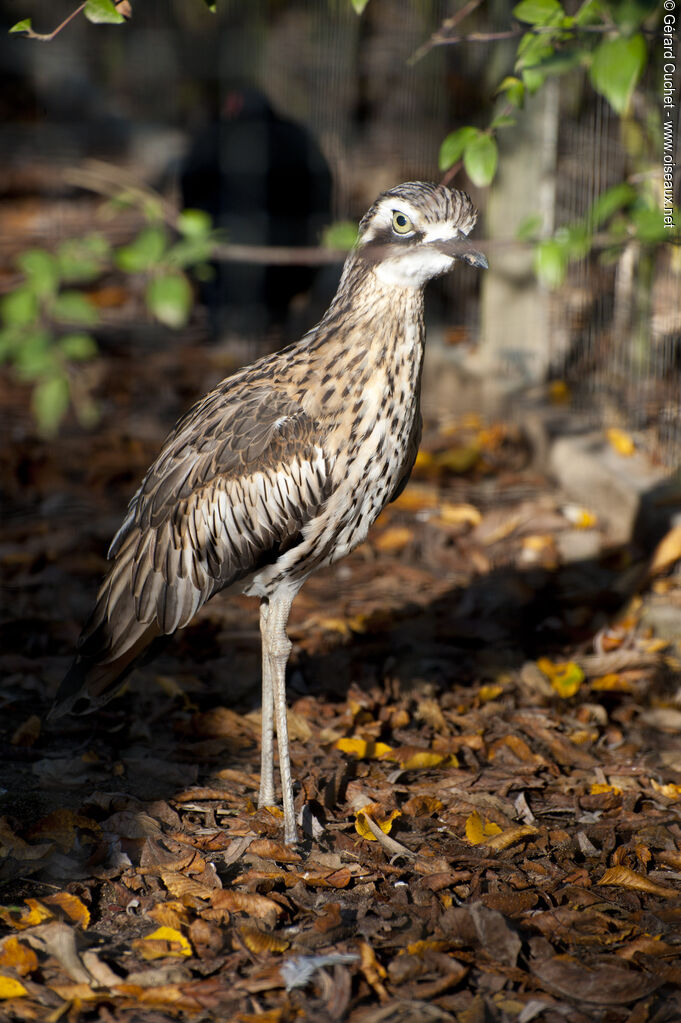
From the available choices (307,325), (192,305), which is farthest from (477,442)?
(192,305)

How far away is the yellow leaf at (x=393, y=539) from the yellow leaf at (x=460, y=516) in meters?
0.25

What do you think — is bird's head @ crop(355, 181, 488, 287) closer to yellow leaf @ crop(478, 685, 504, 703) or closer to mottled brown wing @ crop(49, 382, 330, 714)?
mottled brown wing @ crop(49, 382, 330, 714)

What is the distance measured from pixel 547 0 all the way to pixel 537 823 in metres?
2.79

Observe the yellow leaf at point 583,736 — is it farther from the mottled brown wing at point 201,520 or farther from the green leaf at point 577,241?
the green leaf at point 577,241

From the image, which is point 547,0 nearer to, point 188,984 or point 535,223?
point 535,223

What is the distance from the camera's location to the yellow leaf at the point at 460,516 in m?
6.62

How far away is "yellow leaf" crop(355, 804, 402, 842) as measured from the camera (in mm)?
3996

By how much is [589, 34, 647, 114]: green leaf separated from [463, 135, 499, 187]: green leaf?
23.7 inches

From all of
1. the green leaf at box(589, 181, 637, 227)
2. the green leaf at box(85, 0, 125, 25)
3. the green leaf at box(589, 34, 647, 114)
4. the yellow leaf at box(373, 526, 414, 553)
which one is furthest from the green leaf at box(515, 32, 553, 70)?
the yellow leaf at box(373, 526, 414, 553)

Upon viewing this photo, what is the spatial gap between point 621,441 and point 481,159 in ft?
9.51

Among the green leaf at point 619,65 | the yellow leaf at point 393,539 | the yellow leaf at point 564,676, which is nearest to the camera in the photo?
the green leaf at point 619,65

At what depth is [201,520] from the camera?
164 inches

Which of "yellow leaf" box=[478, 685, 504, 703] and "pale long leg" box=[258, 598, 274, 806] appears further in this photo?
"yellow leaf" box=[478, 685, 504, 703]

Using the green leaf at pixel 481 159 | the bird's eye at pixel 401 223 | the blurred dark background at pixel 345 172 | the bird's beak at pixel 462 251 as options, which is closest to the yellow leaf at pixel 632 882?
the bird's beak at pixel 462 251
